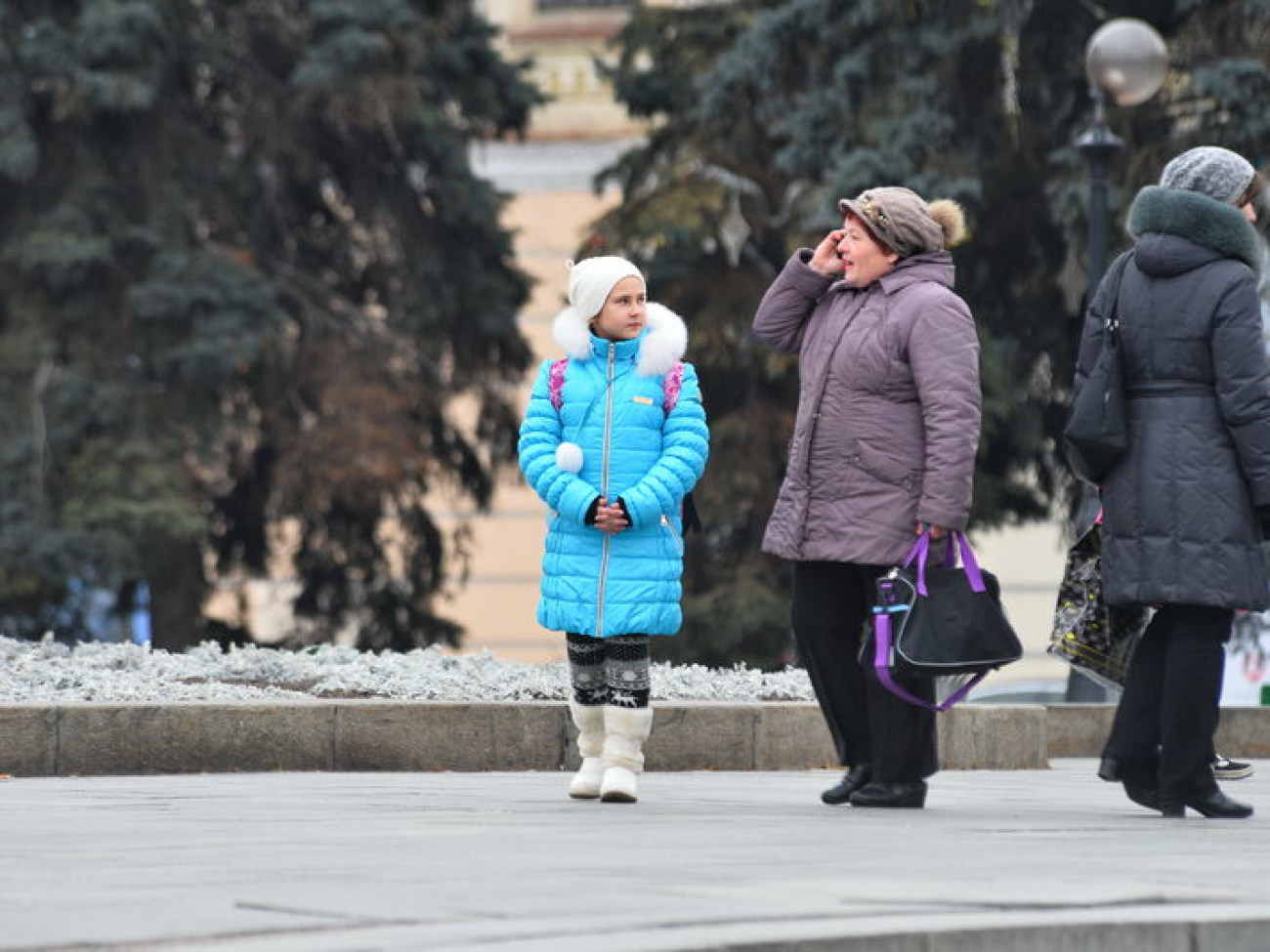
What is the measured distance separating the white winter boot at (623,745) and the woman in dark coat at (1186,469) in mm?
1371

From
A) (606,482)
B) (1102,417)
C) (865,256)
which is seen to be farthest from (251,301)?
(1102,417)

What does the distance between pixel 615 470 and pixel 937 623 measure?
1.11 metres

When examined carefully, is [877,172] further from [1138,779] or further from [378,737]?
[1138,779]

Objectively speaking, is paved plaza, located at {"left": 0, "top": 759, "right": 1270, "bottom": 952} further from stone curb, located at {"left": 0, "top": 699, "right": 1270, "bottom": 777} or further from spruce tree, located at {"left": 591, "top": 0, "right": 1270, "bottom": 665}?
spruce tree, located at {"left": 591, "top": 0, "right": 1270, "bottom": 665}

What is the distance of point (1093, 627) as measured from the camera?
27.5 feet

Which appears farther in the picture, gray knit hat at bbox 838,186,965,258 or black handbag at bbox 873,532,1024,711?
gray knit hat at bbox 838,186,965,258

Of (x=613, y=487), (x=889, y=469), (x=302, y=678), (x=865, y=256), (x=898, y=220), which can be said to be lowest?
(x=302, y=678)

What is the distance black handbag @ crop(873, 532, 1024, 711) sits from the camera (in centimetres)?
791

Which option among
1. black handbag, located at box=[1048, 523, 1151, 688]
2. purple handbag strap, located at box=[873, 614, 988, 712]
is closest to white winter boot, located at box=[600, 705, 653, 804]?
purple handbag strap, located at box=[873, 614, 988, 712]

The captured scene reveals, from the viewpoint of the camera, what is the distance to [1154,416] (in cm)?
805

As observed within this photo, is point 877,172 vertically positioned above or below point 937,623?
above

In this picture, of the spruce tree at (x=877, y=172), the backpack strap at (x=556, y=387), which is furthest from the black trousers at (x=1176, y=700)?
the spruce tree at (x=877, y=172)

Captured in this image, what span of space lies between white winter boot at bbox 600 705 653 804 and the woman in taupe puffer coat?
52cm

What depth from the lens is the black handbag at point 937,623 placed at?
311 inches
